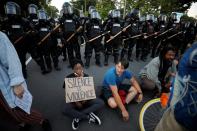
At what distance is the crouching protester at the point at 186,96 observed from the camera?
1.26m

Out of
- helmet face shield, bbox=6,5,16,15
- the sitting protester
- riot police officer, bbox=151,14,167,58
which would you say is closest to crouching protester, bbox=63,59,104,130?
the sitting protester

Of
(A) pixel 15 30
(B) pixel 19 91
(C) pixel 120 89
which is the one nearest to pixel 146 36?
(C) pixel 120 89

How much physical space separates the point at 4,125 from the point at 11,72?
2.23 ft

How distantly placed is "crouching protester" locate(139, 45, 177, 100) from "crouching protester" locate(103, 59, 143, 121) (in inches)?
23.3

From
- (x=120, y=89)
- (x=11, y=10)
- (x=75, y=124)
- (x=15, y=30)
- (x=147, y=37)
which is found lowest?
(x=75, y=124)

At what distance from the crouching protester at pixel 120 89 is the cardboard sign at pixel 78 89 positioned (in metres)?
0.42

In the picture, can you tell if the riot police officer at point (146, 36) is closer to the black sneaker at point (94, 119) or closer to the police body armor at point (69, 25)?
the police body armor at point (69, 25)

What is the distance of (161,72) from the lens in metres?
4.76

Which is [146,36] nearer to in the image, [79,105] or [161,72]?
[161,72]

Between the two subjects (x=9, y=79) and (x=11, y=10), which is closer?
(x=9, y=79)

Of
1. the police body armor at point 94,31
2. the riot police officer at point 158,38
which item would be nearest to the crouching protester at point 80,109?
the police body armor at point 94,31

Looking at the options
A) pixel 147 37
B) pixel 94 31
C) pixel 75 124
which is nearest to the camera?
pixel 75 124

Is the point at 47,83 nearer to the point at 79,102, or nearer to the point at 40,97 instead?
the point at 40,97

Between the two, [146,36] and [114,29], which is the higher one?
[114,29]
